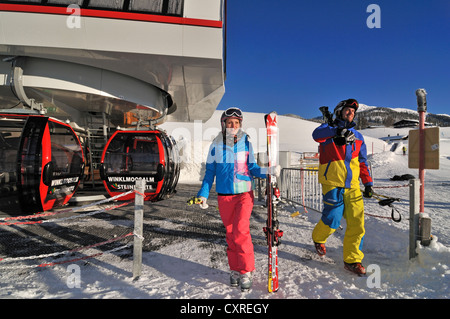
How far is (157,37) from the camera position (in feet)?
17.8

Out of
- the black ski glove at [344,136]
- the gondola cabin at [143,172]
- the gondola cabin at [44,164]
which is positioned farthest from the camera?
the gondola cabin at [143,172]

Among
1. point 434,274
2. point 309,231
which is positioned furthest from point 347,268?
point 309,231

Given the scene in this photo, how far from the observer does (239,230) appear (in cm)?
233

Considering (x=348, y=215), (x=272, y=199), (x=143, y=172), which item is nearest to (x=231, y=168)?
(x=272, y=199)

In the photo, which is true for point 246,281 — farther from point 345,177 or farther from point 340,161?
point 340,161

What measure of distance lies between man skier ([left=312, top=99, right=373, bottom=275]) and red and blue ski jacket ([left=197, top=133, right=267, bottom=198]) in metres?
1.02

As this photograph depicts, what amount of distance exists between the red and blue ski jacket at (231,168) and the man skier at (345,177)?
40.0 inches

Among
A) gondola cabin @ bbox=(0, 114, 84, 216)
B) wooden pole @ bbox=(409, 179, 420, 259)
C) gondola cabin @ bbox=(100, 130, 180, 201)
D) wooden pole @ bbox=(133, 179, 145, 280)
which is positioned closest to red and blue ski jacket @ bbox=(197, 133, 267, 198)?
wooden pole @ bbox=(133, 179, 145, 280)

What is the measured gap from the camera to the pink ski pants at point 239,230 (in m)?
2.32

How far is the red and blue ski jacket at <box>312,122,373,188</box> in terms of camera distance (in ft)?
9.10

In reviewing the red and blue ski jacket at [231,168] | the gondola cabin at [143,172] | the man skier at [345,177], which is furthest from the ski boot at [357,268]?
the gondola cabin at [143,172]

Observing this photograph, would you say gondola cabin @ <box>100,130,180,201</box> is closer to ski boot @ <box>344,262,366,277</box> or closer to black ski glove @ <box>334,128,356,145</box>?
black ski glove @ <box>334,128,356,145</box>

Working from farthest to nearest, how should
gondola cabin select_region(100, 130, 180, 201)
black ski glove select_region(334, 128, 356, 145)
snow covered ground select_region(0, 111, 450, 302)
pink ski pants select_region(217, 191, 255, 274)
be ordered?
gondola cabin select_region(100, 130, 180, 201) → black ski glove select_region(334, 128, 356, 145) → pink ski pants select_region(217, 191, 255, 274) → snow covered ground select_region(0, 111, 450, 302)

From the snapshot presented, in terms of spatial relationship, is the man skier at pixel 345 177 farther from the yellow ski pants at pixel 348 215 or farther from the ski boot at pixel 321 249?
the ski boot at pixel 321 249
